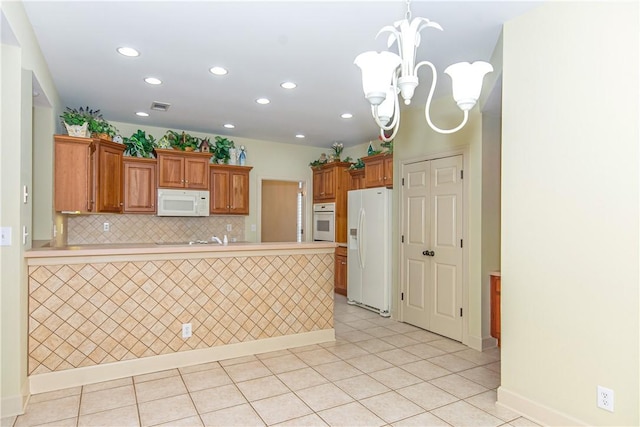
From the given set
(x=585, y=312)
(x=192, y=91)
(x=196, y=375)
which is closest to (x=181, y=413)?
(x=196, y=375)

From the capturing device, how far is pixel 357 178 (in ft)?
20.5

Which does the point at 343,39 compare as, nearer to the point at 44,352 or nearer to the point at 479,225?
the point at 479,225

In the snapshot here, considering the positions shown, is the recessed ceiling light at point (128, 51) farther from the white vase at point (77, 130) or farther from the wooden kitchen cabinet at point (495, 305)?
the wooden kitchen cabinet at point (495, 305)

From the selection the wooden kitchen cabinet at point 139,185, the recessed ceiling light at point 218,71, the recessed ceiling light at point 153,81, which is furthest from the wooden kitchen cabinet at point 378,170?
the wooden kitchen cabinet at point 139,185

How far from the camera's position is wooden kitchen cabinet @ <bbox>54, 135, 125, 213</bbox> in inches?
160

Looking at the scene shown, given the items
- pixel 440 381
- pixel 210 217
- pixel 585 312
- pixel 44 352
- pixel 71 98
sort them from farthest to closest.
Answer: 1. pixel 210 217
2. pixel 71 98
3. pixel 440 381
4. pixel 44 352
5. pixel 585 312

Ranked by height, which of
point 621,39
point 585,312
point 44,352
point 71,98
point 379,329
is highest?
point 71,98

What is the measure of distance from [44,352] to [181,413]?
4.05ft

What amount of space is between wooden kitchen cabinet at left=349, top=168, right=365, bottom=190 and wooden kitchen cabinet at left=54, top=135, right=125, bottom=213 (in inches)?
138

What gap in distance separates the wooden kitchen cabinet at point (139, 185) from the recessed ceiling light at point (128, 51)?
2.39 m

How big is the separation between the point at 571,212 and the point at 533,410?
1.26m

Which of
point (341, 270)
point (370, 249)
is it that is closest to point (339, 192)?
point (341, 270)

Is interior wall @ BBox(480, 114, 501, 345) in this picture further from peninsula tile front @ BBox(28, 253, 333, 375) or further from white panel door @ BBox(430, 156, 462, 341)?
peninsula tile front @ BBox(28, 253, 333, 375)

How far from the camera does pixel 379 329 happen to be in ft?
15.0
